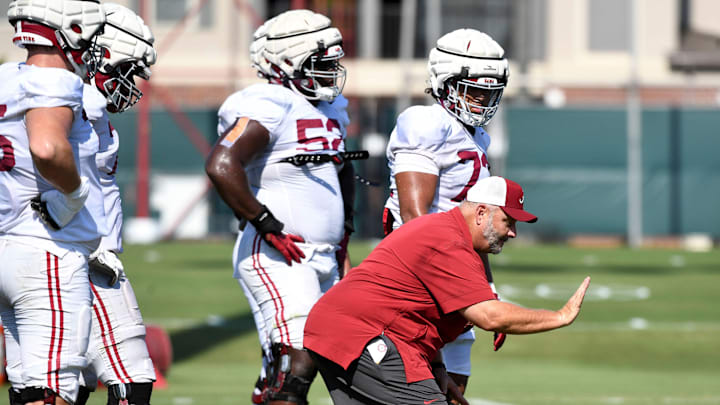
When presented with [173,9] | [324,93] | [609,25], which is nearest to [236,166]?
[324,93]

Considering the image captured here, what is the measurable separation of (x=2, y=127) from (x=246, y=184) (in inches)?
58.8

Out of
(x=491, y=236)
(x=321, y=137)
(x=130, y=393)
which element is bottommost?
(x=130, y=393)

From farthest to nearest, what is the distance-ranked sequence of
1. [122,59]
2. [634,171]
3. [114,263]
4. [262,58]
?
[634,171] < [262,58] < [122,59] < [114,263]

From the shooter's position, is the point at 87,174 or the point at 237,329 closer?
the point at 87,174

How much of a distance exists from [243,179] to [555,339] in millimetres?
7414

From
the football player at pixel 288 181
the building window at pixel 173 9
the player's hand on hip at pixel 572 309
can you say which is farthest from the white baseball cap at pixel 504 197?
the building window at pixel 173 9

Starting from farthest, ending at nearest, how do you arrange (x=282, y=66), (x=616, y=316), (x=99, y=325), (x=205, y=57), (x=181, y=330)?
(x=205, y=57)
(x=616, y=316)
(x=181, y=330)
(x=282, y=66)
(x=99, y=325)

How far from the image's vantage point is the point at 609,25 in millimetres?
35938

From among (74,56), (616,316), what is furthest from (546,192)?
(74,56)

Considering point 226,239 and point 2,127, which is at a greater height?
point 2,127

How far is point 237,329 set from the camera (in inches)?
527

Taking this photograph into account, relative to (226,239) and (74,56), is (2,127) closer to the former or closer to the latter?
(74,56)

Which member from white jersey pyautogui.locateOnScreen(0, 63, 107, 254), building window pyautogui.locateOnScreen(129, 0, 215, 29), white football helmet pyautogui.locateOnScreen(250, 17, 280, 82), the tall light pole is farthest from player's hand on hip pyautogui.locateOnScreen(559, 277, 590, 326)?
building window pyautogui.locateOnScreen(129, 0, 215, 29)

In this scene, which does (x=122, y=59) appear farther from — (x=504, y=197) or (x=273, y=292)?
(x=504, y=197)
